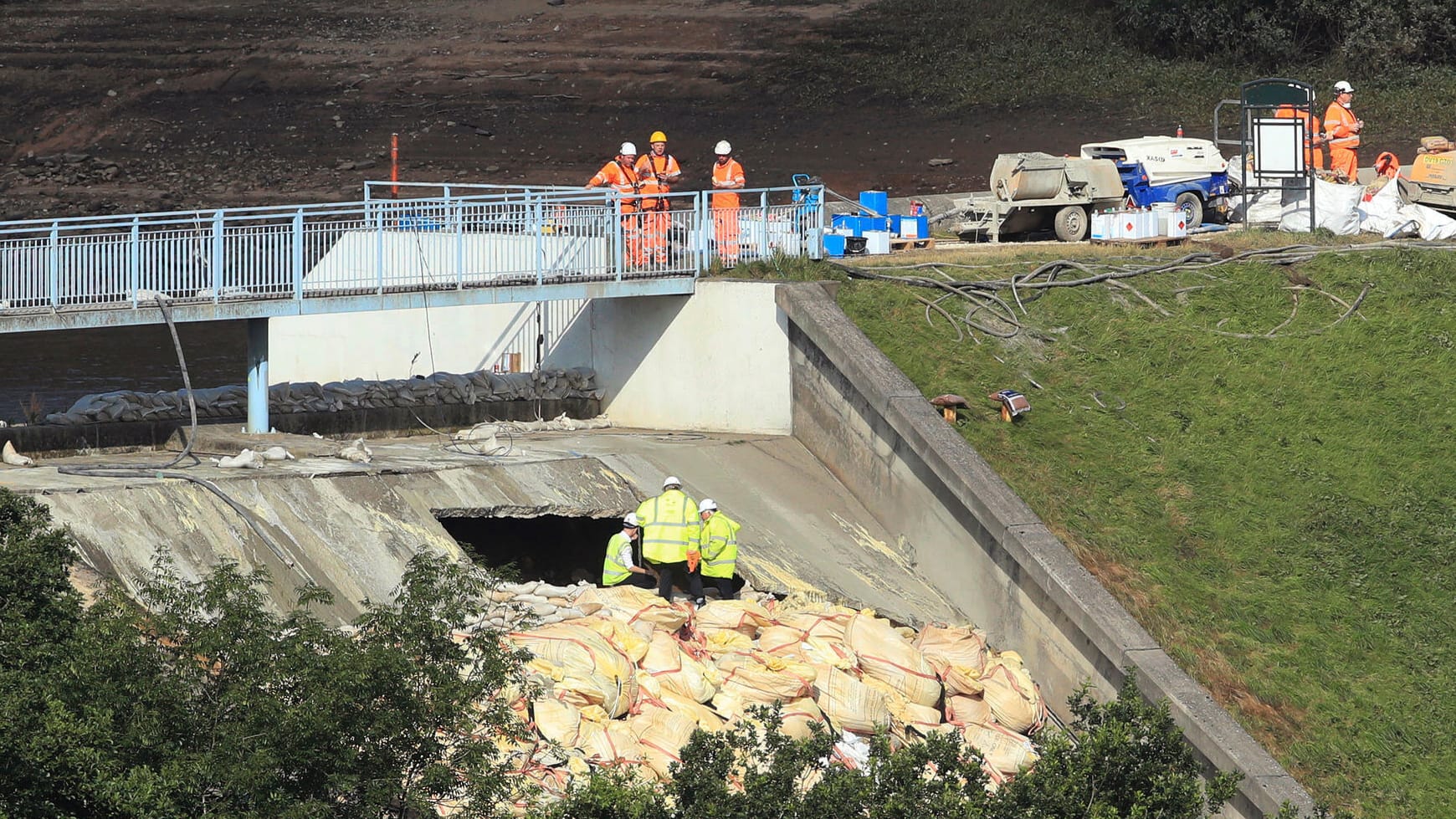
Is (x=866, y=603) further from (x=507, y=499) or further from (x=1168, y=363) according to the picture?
(x=1168, y=363)

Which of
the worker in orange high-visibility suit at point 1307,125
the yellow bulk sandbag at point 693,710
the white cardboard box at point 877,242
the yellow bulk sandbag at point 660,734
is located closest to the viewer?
the yellow bulk sandbag at point 660,734

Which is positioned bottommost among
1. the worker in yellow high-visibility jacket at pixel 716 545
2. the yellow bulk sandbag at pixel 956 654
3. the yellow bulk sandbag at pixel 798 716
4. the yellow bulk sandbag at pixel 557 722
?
the yellow bulk sandbag at pixel 956 654

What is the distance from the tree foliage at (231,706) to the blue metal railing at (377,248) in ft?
Result: 22.8

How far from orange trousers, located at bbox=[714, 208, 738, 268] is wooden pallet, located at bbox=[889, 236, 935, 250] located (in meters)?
2.63

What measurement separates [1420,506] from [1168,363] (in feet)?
10.7

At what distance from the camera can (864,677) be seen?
1606 centimetres

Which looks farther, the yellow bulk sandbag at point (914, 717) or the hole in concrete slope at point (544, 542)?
the hole in concrete slope at point (544, 542)

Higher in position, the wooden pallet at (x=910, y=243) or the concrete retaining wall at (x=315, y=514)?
the wooden pallet at (x=910, y=243)

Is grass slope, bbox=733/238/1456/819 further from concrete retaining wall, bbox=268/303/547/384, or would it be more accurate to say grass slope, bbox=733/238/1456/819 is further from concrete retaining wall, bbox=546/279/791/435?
concrete retaining wall, bbox=268/303/547/384

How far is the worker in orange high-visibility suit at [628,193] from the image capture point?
2117 cm

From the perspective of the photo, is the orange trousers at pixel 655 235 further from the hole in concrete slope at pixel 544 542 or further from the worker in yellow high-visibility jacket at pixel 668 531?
the worker in yellow high-visibility jacket at pixel 668 531

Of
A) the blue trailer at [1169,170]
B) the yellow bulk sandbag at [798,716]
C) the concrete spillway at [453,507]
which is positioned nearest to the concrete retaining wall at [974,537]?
the concrete spillway at [453,507]

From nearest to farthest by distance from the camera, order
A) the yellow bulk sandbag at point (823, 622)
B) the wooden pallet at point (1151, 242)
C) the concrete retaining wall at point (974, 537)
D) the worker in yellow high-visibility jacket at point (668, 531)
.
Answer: the concrete retaining wall at point (974, 537), the yellow bulk sandbag at point (823, 622), the worker in yellow high-visibility jacket at point (668, 531), the wooden pallet at point (1151, 242)

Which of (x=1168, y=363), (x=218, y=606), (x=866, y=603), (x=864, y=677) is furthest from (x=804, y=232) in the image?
(x=218, y=606)
